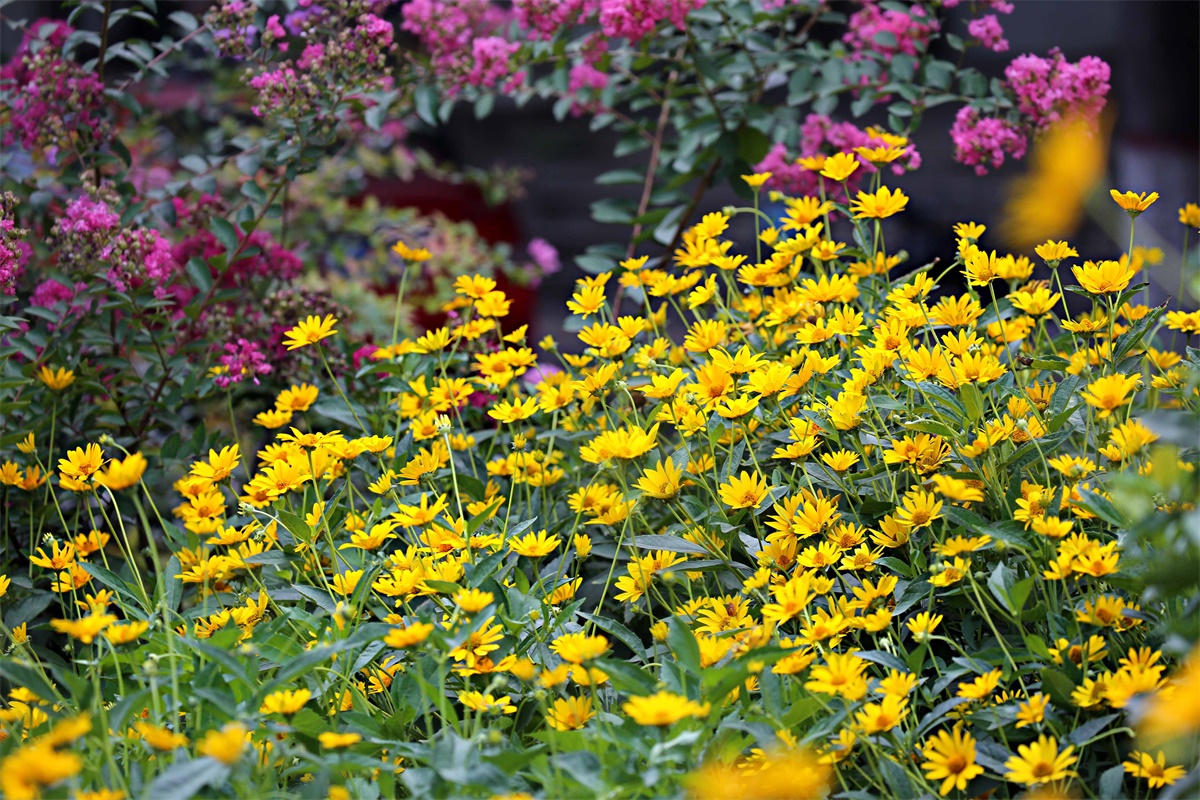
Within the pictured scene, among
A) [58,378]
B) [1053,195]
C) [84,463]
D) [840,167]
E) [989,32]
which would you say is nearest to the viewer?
[1053,195]

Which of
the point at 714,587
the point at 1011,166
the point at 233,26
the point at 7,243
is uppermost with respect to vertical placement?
the point at 233,26

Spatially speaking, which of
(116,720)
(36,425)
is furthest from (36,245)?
(116,720)

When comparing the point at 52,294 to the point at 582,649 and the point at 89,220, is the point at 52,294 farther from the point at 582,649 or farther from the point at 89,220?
the point at 582,649

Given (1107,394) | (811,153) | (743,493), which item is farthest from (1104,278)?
(811,153)

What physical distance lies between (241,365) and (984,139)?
1098 millimetres

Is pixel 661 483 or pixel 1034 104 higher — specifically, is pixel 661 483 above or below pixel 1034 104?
below

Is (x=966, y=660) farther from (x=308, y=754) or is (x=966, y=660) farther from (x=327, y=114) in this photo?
(x=327, y=114)

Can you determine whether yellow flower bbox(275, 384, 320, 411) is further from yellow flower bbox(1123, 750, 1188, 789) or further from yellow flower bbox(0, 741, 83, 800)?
yellow flower bbox(1123, 750, 1188, 789)

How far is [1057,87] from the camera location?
1537 millimetres

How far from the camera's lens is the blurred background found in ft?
3.25

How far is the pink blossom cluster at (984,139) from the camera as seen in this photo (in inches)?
61.5

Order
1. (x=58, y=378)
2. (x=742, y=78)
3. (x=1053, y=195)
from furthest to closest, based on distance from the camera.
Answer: (x=742, y=78) < (x=58, y=378) < (x=1053, y=195)

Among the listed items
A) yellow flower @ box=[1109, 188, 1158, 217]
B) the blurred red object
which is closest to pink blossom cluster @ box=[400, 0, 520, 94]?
yellow flower @ box=[1109, 188, 1158, 217]

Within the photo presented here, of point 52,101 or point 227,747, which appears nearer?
point 227,747
